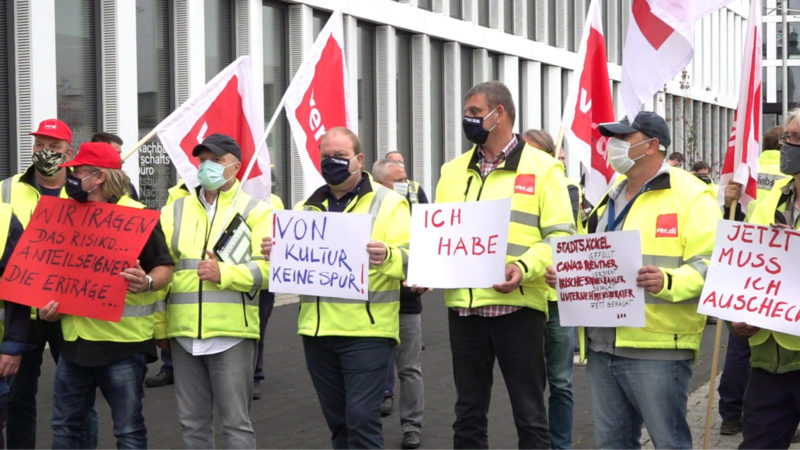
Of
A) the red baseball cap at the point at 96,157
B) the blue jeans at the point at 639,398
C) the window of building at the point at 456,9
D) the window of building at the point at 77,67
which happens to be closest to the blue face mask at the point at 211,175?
the red baseball cap at the point at 96,157

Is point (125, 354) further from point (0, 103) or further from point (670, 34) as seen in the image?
point (0, 103)

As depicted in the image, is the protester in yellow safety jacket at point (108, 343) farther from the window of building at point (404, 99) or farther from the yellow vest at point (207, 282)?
the window of building at point (404, 99)

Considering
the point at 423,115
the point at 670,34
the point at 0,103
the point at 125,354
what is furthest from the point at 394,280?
the point at 423,115

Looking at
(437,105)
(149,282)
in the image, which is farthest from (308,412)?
(437,105)

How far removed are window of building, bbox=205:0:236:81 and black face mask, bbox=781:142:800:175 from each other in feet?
51.8

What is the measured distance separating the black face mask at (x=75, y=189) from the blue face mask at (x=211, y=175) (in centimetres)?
61

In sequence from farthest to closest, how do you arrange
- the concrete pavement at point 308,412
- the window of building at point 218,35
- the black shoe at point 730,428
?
1. the window of building at point 218,35
2. the black shoe at point 730,428
3. the concrete pavement at point 308,412

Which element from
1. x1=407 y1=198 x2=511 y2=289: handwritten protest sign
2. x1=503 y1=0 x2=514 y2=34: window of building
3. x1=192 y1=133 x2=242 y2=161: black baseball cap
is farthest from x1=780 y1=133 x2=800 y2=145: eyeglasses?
x1=503 y1=0 x2=514 y2=34: window of building

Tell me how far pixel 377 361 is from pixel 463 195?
969 millimetres

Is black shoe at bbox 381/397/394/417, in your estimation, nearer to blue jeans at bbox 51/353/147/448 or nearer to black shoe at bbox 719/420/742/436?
black shoe at bbox 719/420/742/436

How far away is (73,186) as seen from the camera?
6129 millimetres

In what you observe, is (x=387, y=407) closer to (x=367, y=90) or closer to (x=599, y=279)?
(x=599, y=279)

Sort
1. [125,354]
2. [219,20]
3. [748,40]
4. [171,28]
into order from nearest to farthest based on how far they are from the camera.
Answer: [125,354]
[748,40]
[171,28]
[219,20]

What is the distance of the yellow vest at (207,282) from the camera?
20.3ft
